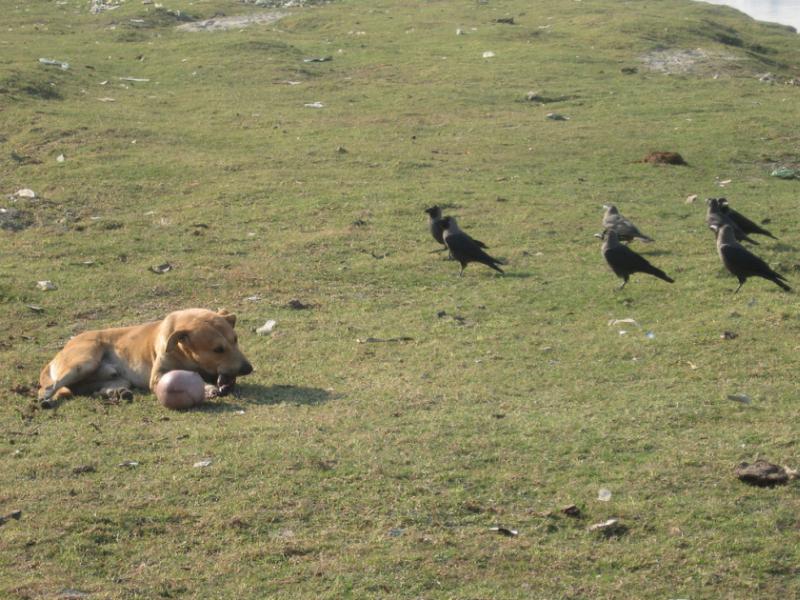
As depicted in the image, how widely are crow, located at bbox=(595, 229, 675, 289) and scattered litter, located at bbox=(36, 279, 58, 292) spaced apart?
5956 mm

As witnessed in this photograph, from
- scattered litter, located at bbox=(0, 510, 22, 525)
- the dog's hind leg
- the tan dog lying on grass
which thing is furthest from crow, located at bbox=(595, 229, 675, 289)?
scattered litter, located at bbox=(0, 510, 22, 525)

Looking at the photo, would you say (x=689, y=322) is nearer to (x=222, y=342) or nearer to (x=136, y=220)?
(x=222, y=342)

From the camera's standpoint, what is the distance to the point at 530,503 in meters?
6.16

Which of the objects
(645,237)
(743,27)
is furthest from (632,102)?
(743,27)

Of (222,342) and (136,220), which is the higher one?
(222,342)

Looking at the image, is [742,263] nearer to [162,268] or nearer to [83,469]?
[162,268]

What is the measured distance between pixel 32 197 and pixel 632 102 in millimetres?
12630

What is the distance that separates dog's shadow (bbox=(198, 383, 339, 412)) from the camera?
802 cm

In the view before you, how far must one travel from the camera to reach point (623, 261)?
11258 millimetres

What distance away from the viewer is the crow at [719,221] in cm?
1235

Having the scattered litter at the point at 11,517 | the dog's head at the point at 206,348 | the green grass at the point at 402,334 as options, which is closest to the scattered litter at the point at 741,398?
the green grass at the point at 402,334

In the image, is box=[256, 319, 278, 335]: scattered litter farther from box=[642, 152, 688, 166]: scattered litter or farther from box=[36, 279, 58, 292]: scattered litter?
box=[642, 152, 688, 166]: scattered litter

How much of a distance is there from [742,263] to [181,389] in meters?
5.89

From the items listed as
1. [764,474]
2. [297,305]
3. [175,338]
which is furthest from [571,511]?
[297,305]
